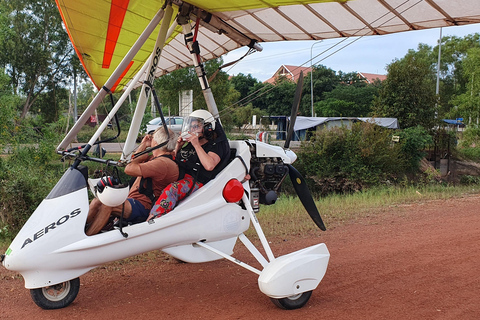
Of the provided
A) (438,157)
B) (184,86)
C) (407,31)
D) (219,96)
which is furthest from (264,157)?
(438,157)

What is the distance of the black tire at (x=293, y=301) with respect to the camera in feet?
15.2

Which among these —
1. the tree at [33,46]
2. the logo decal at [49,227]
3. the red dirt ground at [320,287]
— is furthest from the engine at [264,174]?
the tree at [33,46]

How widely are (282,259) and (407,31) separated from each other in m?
3.53

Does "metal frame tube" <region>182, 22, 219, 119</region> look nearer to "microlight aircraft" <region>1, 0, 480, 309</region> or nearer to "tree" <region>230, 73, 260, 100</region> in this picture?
"microlight aircraft" <region>1, 0, 480, 309</region>

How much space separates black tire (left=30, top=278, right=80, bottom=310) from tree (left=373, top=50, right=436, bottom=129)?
20.4m

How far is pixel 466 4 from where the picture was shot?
4.85m

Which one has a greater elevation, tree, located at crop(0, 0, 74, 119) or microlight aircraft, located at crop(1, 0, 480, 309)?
tree, located at crop(0, 0, 74, 119)

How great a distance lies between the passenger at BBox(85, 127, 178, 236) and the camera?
453 cm

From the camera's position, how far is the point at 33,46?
948 inches

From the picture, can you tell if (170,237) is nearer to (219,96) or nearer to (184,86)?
(184,86)

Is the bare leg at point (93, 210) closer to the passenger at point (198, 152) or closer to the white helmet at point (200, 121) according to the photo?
the passenger at point (198, 152)

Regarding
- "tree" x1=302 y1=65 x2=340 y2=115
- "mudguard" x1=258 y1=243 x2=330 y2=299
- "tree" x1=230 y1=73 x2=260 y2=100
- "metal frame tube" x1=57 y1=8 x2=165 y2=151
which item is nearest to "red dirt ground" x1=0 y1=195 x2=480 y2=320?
"mudguard" x1=258 y1=243 x2=330 y2=299

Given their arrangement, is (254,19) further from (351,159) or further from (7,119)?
(351,159)

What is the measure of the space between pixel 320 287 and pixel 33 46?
23755mm
